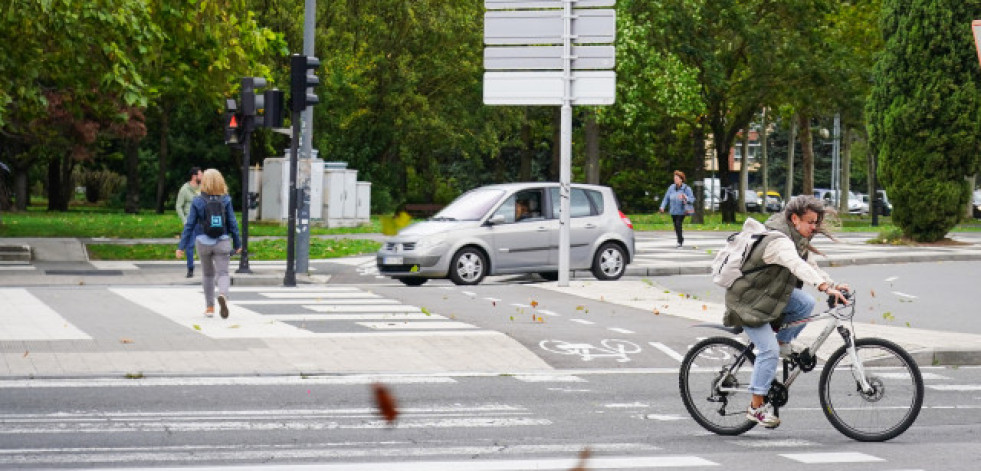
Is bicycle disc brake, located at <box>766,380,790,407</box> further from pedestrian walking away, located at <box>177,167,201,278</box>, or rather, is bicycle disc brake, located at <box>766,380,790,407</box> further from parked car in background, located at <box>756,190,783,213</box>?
parked car in background, located at <box>756,190,783,213</box>

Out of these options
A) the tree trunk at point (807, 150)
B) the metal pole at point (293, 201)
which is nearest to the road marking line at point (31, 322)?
the metal pole at point (293, 201)

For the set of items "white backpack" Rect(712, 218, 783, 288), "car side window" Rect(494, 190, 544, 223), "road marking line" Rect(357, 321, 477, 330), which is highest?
"car side window" Rect(494, 190, 544, 223)

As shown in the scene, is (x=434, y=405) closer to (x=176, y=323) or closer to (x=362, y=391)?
(x=362, y=391)

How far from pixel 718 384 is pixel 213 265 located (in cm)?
790

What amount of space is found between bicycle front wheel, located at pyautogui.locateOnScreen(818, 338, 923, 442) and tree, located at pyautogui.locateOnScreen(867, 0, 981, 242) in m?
24.9

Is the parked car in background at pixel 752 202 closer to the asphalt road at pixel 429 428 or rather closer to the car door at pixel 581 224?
the car door at pixel 581 224

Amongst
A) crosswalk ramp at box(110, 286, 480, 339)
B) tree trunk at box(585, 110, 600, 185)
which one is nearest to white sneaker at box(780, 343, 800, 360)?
crosswalk ramp at box(110, 286, 480, 339)

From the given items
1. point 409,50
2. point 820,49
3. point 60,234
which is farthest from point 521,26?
point 409,50

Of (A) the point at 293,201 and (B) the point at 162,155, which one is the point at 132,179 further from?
(A) the point at 293,201

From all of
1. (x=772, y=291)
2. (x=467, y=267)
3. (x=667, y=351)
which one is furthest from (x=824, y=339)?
(x=467, y=267)

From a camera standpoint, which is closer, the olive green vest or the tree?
the olive green vest

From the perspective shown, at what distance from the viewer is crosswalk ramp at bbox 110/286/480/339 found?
48.0ft

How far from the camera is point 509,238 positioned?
845 inches

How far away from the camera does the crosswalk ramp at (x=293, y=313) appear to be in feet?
48.0
